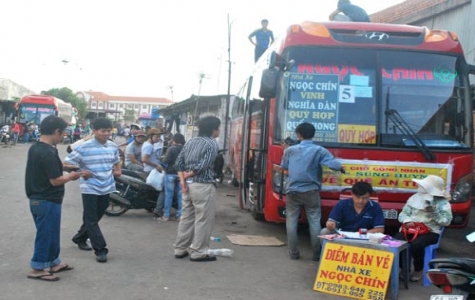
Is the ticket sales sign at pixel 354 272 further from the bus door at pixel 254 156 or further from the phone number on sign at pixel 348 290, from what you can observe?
the bus door at pixel 254 156

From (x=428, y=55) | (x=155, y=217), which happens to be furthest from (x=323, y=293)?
(x=155, y=217)

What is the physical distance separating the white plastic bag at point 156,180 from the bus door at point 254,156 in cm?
146

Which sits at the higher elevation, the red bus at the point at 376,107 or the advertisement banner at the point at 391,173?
the red bus at the point at 376,107

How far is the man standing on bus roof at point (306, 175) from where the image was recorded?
607cm

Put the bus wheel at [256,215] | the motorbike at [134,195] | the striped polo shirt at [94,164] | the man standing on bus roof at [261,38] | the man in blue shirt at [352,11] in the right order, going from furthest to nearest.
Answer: the man standing on bus roof at [261,38] → the motorbike at [134,195] → the man in blue shirt at [352,11] → the bus wheel at [256,215] → the striped polo shirt at [94,164]

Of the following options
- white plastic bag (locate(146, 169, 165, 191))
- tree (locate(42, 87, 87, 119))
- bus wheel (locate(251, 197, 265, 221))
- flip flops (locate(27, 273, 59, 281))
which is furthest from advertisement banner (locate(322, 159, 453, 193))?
tree (locate(42, 87, 87, 119))

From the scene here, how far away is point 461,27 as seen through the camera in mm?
12781

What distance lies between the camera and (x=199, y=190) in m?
5.96

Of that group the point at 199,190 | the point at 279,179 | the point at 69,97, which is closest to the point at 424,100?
the point at 279,179

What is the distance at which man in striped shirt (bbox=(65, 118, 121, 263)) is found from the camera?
5758 mm

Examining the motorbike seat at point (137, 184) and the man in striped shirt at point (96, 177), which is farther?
the motorbike seat at point (137, 184)

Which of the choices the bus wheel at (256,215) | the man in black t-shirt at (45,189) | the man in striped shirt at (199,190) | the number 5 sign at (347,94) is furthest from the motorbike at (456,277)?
the bus wheel at (256,215)

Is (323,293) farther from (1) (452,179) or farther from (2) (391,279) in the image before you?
(1) (452,179)

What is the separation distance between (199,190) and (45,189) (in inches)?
67.4
